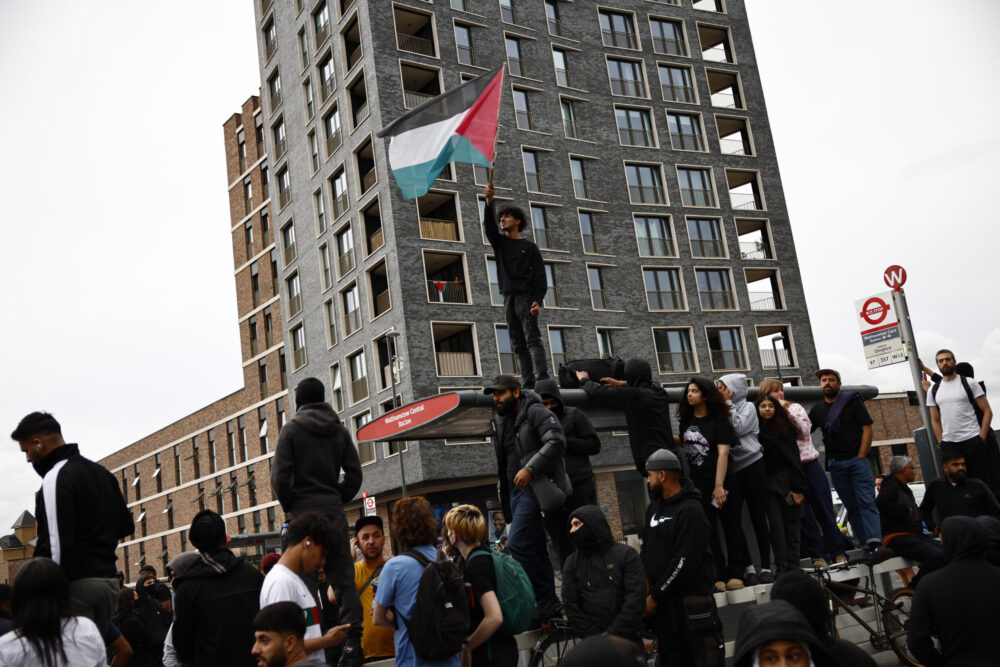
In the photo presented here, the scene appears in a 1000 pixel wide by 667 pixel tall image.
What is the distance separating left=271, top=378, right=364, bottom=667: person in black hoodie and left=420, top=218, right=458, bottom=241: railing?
31873mm

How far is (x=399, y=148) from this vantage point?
11.5 meters

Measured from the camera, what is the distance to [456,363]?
37688 mm

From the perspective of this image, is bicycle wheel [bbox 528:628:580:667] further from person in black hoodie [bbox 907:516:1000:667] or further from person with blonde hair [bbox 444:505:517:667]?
person in black hoodie [bbox 907:516:1000:667]

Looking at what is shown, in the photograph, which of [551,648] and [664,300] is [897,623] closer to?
[551,648]

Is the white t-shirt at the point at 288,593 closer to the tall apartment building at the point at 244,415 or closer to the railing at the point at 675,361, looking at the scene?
the railing at the point at 675,361

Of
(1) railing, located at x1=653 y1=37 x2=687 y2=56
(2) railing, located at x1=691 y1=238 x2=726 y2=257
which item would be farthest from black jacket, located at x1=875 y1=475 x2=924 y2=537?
(1) railing, located at x1=653 y1=37 x2=687 y2=56

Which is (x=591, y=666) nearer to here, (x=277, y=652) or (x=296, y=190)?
(x=277, y=652)

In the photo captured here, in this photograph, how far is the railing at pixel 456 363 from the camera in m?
37.3

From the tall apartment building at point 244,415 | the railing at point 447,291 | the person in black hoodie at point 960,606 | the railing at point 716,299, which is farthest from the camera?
the tall apartment building at point 244,415

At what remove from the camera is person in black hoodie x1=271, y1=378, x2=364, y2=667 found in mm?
6082

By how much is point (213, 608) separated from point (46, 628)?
3.16 feet

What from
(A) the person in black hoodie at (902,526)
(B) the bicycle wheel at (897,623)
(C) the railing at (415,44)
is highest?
(C) the railing at (415,44)

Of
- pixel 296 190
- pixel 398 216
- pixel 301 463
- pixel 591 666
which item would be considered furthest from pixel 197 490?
pixel 591 666

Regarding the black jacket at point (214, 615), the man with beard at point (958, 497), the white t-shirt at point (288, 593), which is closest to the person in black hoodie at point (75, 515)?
the black jacket at point (214, 615)
